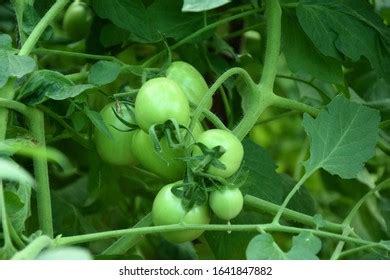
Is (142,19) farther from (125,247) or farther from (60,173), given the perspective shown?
(60,173)

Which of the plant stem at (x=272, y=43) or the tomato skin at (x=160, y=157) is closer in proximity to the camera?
the tomato skin at (x=160, y=157)

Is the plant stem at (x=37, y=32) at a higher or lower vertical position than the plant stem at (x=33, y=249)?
higher

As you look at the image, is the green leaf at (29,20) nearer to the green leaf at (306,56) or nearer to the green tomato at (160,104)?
the green tomato at (160,104)

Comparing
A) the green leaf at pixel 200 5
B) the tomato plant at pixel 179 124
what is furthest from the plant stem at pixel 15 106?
the green leaf at pixel 200 5

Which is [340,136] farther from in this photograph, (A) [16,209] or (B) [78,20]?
(B) [78,20]

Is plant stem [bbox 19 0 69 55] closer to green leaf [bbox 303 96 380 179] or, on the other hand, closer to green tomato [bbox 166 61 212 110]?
green tomato [bbox 166 61 212 110]

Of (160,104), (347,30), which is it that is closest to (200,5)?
(160,104)
